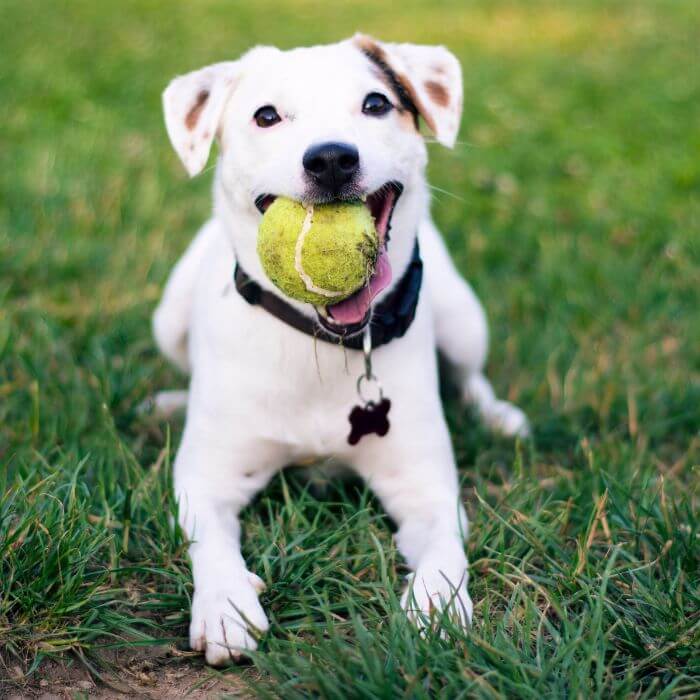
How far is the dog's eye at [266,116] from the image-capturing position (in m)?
2.62

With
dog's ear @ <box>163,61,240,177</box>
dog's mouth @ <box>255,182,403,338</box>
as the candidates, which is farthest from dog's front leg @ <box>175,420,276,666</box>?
dog's ear @ <box>163,61,240,177</box>

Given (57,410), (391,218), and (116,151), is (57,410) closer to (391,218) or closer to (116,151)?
(391,218)

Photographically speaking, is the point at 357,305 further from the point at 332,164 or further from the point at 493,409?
the point at 493,409

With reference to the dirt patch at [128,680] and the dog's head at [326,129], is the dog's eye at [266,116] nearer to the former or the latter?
the dog's head at [326,129]

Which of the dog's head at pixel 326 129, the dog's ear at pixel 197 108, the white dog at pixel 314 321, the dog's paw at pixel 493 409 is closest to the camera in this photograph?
the dog's head at pixel 326 129

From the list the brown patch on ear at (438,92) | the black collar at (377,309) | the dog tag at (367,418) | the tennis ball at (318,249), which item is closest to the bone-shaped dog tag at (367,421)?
the dog tag at (367,418)

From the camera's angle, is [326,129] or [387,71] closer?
[326,129]

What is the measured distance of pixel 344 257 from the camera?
2.30m

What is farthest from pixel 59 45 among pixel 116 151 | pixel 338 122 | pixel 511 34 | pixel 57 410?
pixel 338 122

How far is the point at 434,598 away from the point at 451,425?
4.06 ft

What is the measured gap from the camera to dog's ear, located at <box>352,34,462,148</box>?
2811mm

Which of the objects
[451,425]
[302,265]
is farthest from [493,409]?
[302,265]

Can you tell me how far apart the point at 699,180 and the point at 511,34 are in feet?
17.8

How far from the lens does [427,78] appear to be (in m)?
2.86
